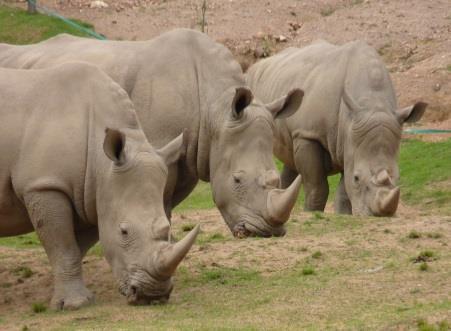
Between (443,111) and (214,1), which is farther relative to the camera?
(214,1)

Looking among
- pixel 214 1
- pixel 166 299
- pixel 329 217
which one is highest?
pixel 166 299

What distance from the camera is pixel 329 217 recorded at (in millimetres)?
14203

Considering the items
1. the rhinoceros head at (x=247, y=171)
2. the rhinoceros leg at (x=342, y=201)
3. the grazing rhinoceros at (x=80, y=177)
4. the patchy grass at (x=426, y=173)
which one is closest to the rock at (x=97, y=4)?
the patchy grass at (x=426, y=173)

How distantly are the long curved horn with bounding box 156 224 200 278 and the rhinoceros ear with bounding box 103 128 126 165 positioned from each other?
32.7 inches

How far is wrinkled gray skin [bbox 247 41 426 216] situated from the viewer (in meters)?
14.7

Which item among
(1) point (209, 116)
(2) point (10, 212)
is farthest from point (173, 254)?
(1) point (209, 116)

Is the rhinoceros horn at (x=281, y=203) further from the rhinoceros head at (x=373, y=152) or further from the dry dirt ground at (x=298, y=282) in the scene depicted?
the rhinoceros head at (x=373, y=152)

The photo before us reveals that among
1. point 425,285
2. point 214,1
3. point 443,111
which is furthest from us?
point 214,1

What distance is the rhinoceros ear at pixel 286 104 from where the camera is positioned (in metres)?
11.9

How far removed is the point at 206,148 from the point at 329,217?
2.70 metres

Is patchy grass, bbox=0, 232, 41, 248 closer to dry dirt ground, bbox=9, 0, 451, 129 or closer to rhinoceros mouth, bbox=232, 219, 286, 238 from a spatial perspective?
rhinoceros mouth, bbox=232, 219, 286, 238

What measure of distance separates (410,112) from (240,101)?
3906 millimetres

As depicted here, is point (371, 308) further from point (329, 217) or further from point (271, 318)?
point (329, 217)

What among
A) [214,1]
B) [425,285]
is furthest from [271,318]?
[214,1]
